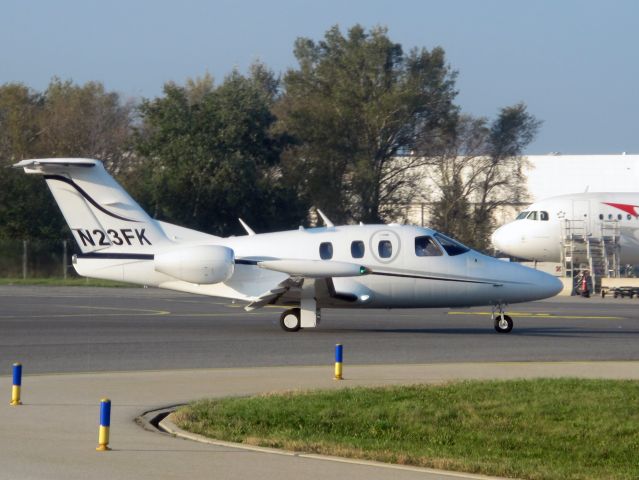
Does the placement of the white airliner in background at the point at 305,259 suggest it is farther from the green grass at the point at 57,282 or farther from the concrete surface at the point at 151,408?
the green grass at the point at 57,282

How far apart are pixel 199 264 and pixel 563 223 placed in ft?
90.2

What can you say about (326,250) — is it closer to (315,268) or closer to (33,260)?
(315,268)

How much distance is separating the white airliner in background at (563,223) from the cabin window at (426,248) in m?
24.1

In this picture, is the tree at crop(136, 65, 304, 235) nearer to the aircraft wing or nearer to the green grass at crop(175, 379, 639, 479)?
the aircraft wing

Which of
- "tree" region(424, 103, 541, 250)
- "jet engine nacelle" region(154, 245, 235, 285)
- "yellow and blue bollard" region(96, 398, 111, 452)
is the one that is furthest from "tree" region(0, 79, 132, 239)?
"yellow and blue bollard" region(96, 398, 111, 452)

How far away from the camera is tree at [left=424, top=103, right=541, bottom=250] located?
6944 cm

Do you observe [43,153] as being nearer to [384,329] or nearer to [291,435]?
[384,329]

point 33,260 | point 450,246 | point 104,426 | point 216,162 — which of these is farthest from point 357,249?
point 216,162

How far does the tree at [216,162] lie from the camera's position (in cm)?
5691

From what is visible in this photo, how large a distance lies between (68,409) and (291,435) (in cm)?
286

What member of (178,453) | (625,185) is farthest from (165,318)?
(625,185)

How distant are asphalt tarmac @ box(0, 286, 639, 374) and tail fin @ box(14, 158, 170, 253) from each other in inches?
77.9

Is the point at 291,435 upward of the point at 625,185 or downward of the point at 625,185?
downward

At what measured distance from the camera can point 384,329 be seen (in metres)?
26.0
